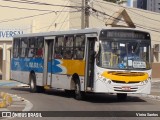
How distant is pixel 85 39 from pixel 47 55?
4.54m

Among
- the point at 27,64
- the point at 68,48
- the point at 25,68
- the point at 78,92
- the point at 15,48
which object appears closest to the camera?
the point at 78,92

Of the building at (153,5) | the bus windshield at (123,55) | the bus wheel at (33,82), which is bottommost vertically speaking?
the bus wheel at (33,82)

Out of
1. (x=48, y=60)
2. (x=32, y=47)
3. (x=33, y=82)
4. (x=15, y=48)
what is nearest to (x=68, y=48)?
(x=48, y=60)

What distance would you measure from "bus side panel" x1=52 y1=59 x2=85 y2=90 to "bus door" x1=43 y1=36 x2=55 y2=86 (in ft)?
1.87

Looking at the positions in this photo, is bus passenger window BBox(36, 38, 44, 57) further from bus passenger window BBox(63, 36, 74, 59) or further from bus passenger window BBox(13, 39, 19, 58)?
bus passenger window BBox(13, 39, 19, 58)

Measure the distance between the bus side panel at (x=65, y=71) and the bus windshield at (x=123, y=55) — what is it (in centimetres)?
147

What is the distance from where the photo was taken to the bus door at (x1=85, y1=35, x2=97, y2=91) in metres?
20.5

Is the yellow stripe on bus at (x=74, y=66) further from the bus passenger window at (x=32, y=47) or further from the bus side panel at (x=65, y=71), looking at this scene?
the bus passenger window at (x=32, y=47)

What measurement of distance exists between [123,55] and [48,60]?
6.03m

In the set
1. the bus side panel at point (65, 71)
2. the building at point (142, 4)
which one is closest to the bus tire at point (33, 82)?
the bus side panel at point (65, 71)

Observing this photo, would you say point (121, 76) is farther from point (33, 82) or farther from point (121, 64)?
point (33, 82)

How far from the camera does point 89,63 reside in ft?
68.2

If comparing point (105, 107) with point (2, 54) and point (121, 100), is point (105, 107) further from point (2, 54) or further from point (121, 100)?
point (2, 54)

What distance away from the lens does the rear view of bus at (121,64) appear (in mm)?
19969
